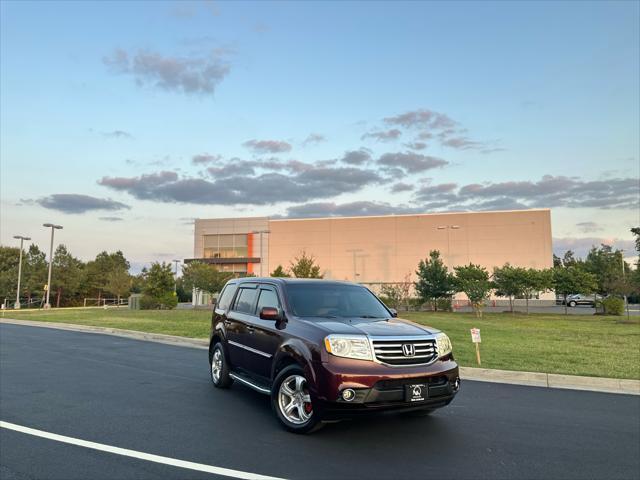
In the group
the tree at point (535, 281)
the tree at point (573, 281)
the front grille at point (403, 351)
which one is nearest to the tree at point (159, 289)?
the tree at point (535, 281)

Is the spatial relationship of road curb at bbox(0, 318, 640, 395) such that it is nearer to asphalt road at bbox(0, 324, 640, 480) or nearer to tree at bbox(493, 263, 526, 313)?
asphalt road at bbox(0, 324, 640, 480)

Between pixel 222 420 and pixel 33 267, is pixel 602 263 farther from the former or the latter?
pixel 33 267

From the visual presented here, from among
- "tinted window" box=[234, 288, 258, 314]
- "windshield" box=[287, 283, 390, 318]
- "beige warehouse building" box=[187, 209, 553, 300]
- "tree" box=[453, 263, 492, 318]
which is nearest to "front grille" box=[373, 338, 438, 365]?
"windshield" box=[287, 283, 390, 318]

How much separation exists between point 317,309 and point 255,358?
117 cm

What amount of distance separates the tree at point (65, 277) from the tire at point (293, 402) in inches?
2542

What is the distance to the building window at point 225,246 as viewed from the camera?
73.6 m

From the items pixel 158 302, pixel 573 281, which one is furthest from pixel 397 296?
pixel 158 302

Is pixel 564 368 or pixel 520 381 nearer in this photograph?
pixel 520 381

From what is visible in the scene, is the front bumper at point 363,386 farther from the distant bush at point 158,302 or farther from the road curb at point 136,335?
the distant bush at point 158,302

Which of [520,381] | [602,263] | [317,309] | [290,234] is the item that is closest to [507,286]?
[602,263]

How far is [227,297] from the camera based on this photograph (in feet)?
27.2

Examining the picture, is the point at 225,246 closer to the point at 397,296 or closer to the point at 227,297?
the point at 397,296

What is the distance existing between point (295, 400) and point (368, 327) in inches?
46.6

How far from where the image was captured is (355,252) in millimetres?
67188
